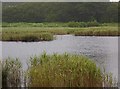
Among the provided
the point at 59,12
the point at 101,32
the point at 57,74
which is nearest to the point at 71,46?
the point at 101,32

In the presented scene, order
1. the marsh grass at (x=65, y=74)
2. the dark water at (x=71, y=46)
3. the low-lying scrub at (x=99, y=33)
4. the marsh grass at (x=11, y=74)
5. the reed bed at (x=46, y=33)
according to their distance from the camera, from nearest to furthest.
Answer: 1. the marsh grass at (x=65, y=74)
2. the marsh grass at (x=11, y=74)
3. the dark water at (x=71, y=46)
4. the reed bed at (x=46, y=33)
5. the low-lying scrub at (x=99, y=33)

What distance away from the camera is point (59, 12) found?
14.0 metres

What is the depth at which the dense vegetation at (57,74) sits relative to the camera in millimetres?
4137

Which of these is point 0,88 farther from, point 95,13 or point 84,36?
point 95,13

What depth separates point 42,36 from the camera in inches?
411

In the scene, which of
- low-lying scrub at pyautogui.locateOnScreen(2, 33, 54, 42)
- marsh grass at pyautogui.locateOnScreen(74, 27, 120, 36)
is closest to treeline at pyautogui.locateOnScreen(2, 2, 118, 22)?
marsh grass at pyautogui.locateOnScreen(74, 27, 120, 36)

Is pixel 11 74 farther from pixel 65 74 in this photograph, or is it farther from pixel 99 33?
pixel 99 33

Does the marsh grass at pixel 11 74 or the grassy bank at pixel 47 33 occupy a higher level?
the marsh grass at pixel 11 74

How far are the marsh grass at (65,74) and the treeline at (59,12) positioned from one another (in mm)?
8230

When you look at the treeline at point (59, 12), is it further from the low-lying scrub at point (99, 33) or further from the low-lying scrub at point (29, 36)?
the low-lying scrub at point (29, 36)

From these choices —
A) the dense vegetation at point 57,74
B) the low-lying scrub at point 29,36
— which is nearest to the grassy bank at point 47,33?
the low-lying scrub at point 29,36

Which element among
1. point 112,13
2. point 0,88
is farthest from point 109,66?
point 112,13

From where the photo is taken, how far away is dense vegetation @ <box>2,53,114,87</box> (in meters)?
4.14

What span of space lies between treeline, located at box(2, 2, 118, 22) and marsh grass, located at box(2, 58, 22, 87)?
821cm
